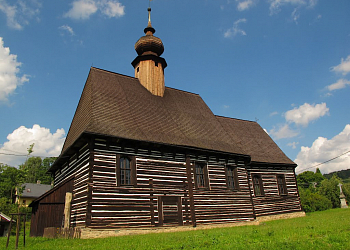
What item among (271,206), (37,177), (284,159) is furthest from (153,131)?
(37,177)

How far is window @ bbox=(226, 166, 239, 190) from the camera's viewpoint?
63.0 ft

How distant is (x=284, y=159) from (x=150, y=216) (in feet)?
50.2

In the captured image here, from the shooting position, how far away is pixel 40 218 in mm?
15641

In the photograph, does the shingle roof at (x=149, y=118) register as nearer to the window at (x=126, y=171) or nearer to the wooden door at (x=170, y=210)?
the window at (x=126, y=171)

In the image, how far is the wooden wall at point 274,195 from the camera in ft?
70.9

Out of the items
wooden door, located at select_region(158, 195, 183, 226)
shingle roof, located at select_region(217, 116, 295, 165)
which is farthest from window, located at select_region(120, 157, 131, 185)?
shingle roof, located at select_region(217, 116, 295, 165)

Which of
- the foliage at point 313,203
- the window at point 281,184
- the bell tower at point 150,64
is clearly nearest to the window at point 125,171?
the bell tower at point 150,64

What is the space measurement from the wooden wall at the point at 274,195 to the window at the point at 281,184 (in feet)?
0.95

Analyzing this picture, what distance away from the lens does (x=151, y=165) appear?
51.3 ft

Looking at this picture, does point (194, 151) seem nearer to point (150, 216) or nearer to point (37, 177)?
point (150, 216)

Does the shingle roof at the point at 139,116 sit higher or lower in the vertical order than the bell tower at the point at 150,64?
lower

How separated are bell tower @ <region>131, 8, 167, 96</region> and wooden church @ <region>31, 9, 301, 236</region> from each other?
8 centimetres

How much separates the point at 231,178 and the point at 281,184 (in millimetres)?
6962

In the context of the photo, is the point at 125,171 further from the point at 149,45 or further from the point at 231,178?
the point at 149,45
